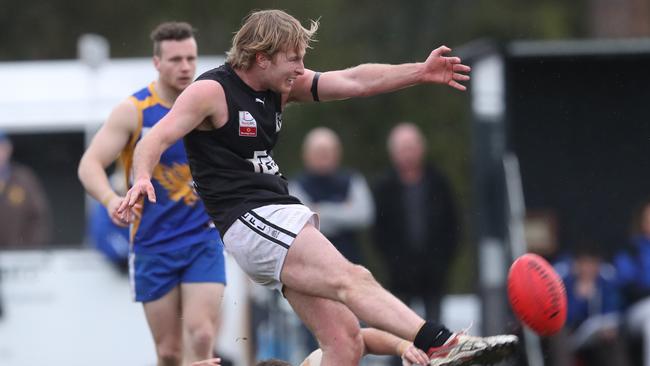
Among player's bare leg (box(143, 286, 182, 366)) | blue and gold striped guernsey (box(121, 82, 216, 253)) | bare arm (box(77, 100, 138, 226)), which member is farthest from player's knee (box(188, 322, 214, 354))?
bare arm (box(77, 100, 138, 226))

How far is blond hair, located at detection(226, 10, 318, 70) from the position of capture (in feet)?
23.1

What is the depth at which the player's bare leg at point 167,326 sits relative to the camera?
8.38m

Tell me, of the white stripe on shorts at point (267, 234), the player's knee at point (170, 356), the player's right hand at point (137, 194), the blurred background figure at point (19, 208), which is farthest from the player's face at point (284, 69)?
the blurred background figure at point (19, 208)

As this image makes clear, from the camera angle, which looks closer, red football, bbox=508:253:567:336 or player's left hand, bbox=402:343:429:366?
player's left hand, bbox=402:343:429:366

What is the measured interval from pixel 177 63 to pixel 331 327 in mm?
2035

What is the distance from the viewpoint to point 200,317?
27.0 feet

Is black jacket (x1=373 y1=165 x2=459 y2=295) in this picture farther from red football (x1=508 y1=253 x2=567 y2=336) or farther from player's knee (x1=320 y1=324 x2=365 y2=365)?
player's knee (x1=320 y1=324 x2=365 y2=365)

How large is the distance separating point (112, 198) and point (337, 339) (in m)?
1.76

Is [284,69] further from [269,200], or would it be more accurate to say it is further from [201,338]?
[201,338]

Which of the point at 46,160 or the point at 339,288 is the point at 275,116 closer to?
the point at 339,288

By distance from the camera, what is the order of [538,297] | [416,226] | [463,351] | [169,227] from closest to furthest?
[463,351], [538,297], [169,227], [416,226]

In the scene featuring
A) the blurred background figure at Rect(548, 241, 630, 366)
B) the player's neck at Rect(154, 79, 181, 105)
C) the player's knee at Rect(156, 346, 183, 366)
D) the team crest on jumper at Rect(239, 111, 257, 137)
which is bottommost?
the blurred background figure at Rect(548, 241, 630, 366)

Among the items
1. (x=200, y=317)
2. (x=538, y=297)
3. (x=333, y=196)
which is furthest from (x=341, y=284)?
(x=333, y=196)

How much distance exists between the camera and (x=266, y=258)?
7039mm
